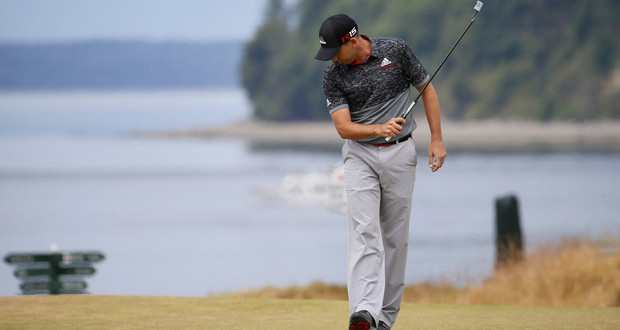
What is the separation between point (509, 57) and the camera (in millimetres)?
101875

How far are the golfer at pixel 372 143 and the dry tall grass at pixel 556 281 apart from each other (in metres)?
4.95

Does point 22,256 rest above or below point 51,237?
below

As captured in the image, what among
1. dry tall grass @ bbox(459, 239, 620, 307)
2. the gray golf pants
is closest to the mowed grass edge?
the gray golf pants

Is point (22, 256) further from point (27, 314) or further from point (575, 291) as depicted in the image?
point (575, 291)

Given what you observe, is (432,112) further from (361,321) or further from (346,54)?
(361,321)

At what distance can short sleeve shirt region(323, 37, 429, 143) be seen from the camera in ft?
20.0

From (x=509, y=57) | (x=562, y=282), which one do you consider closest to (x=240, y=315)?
(x=562, y=282)

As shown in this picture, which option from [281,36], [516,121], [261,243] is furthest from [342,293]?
[281,36]

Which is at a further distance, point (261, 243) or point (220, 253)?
point (261, 243)

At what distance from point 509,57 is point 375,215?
98.1 metres

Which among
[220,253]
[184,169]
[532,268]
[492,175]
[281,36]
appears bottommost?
[532,268]

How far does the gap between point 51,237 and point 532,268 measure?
43.9 metres

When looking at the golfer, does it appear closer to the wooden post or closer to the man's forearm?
the man's forearm

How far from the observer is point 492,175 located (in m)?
76.3
